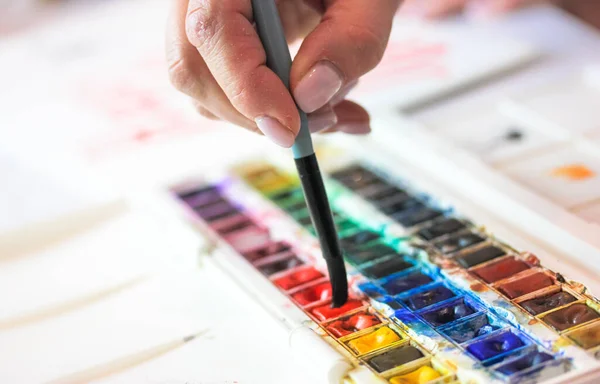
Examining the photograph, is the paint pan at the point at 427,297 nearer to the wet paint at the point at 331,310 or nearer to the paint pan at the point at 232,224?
the wet paint at the point at 331,310

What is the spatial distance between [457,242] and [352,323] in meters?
0.13

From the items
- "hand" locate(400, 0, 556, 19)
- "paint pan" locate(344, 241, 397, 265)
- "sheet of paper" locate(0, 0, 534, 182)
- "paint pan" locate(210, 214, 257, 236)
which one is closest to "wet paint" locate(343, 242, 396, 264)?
"paint pan" locate(344, 241, 397, 265)

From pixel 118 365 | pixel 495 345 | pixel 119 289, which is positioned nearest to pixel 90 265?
pixel 119 289

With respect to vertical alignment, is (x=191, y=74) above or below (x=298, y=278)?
above

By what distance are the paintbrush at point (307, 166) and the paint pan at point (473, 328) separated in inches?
3.5

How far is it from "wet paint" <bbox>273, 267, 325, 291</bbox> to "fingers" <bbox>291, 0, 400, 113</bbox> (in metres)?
0.15

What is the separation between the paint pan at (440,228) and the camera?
0.69 metres

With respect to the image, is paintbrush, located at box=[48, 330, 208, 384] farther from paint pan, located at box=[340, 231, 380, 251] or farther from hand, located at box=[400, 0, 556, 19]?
hand, located at box=[400, 0, 556, 19]

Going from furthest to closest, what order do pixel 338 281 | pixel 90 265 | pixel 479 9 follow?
pixel 479 9 < pixel 90 265 < pixel 338 281

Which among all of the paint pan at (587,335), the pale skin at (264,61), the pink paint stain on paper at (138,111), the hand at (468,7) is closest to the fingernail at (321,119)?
the pale skin at (264,61)

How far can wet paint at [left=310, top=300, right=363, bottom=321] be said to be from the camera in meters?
0.61

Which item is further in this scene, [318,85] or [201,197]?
[201,197]

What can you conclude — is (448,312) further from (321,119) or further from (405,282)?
(321,119)

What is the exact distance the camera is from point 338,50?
1.86 feet
